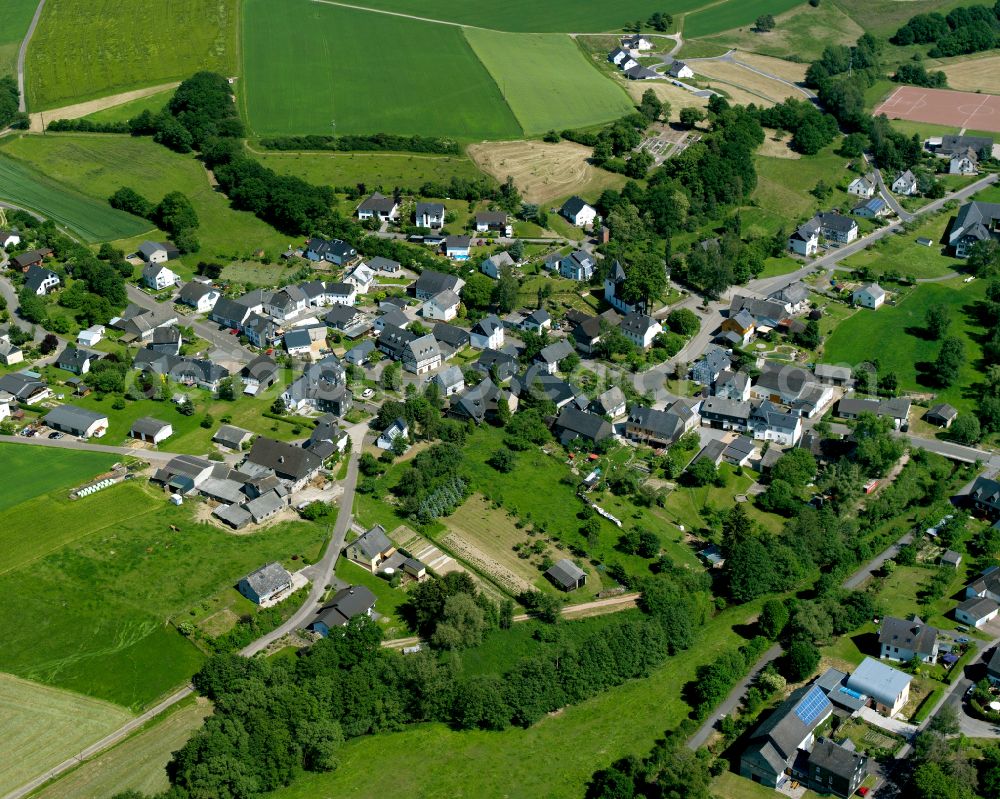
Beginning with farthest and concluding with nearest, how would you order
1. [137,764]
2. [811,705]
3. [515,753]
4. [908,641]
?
[908,641]
[811,705]
[515,753]
[137,764]

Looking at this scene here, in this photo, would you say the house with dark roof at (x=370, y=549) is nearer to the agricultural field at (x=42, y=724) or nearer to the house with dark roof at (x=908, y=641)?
the agricultural field at (x=42, y=724)

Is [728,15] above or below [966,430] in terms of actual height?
above

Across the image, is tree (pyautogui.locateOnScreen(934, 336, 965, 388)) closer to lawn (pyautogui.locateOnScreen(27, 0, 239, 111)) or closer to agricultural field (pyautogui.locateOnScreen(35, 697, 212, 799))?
agricultural field (pyautogui.locateOnScreen(35, 697, 212, 799))

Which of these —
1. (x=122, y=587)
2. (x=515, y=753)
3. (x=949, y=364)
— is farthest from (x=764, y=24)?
(x=515, y=753)

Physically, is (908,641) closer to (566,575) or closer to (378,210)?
(566,575)

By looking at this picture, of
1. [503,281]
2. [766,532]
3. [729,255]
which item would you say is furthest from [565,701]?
[729,255]

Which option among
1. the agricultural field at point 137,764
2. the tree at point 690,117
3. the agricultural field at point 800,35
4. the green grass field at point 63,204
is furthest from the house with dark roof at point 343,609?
the agricultural field at point 800,35

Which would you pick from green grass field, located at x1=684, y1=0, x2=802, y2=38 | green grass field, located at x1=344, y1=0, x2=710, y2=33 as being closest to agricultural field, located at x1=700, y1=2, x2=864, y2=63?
green grass field, located at x1=684, y1=0, x2=802, y2=38
